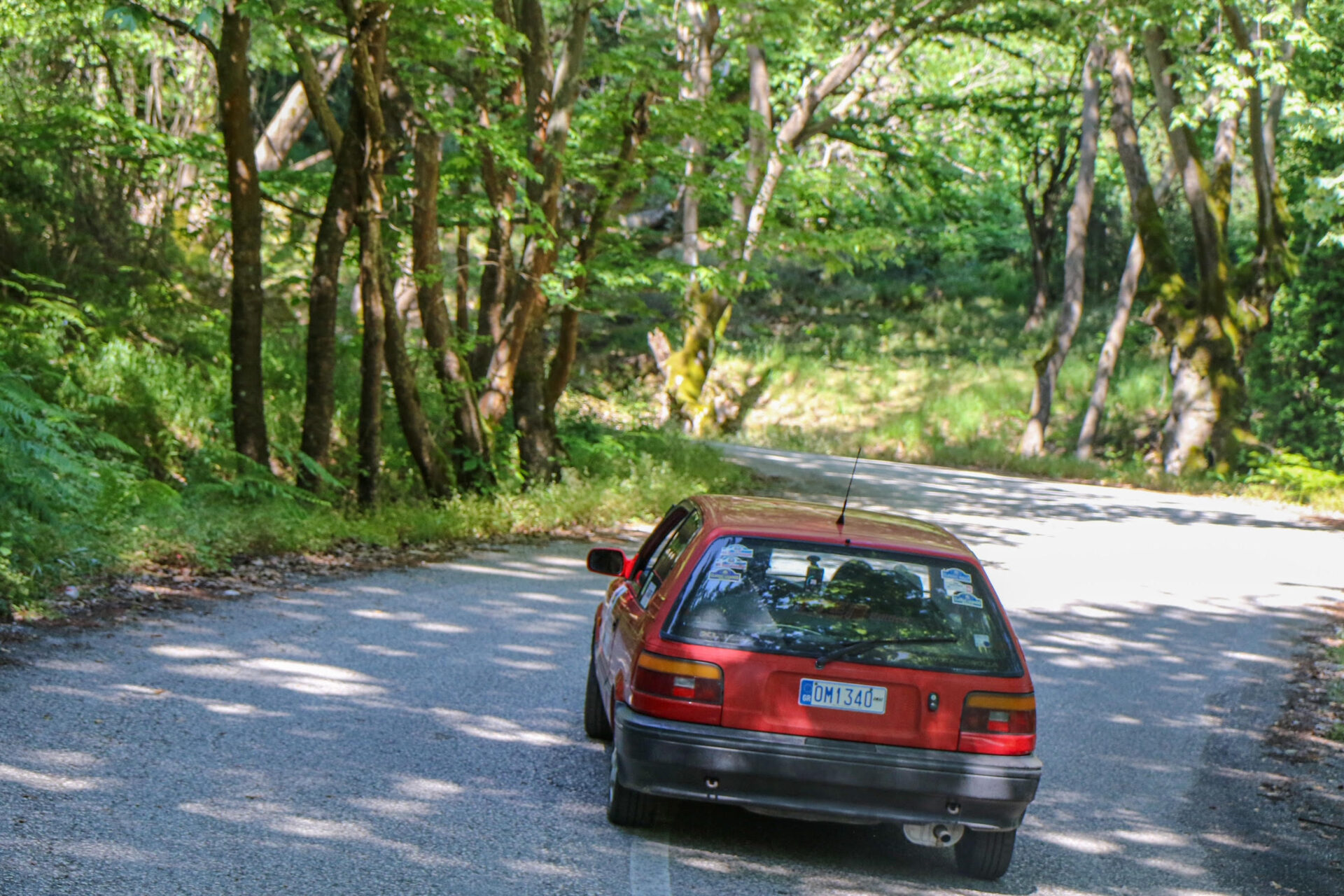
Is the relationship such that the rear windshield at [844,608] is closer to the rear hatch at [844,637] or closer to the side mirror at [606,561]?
the rear hatch at [844,637]

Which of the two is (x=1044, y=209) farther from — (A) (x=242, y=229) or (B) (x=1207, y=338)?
(A) (x=242, y=229)

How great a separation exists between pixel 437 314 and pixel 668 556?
10.5 metres

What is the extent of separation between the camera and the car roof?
574cm

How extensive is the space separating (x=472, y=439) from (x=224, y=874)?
12.3 metres

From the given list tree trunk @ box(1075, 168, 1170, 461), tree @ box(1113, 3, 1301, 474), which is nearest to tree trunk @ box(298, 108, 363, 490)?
tree @ box(1113, 3, 1301, 474)

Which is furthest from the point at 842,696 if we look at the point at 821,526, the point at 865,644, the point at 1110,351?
the point at 1110,351

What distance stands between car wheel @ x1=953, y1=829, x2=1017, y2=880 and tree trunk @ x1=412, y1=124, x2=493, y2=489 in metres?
10.7

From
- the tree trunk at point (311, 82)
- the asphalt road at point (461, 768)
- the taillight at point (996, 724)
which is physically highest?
the tree trunk at point (311, 82)

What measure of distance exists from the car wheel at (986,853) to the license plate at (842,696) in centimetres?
75

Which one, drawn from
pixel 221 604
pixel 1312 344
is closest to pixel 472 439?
pixel 221 604

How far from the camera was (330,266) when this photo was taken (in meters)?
14.0

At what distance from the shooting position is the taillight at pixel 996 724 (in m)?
5.32

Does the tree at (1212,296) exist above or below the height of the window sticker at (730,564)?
above

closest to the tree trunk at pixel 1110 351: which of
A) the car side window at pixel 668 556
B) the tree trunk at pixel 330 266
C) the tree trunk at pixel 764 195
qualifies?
the tree trunk at pixel 764 195
